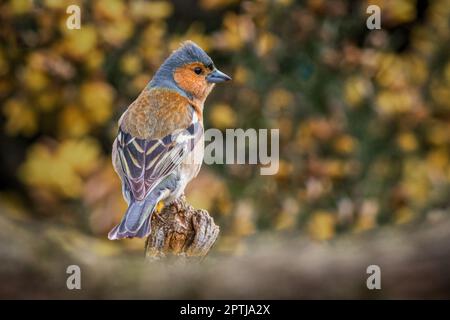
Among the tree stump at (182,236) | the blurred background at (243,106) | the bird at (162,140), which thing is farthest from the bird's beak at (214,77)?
the blurred background at (243,106)

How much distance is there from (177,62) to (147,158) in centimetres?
104

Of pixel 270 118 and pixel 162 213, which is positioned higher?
pixel 270 118

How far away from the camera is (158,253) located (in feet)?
13.7

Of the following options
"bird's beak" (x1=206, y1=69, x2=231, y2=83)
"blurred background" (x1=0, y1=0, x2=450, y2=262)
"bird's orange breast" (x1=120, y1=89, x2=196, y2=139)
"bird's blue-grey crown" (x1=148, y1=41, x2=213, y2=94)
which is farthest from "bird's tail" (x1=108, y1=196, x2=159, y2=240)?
"blurred background" (x1=0, y1=0, x2=450, y2=262)

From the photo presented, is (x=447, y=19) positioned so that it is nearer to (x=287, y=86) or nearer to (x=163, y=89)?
(x=287, y=86)

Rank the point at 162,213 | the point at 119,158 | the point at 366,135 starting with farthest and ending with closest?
the point at 366,135, the point at 119,158, the point at 162,213

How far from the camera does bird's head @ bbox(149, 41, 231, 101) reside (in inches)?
214

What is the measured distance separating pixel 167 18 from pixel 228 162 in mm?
1961

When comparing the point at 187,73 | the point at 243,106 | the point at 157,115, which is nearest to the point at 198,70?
the point at 187,73

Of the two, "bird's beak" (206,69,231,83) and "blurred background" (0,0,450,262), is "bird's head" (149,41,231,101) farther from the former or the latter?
"blurred background" (0,0,450,262)

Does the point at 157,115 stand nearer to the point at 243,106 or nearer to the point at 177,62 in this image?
the point at 177,62

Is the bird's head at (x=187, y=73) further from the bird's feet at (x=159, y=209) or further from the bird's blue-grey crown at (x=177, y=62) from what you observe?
the bird's feet at (x=159, y=209)

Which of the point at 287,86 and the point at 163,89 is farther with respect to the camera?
the point at 287,86

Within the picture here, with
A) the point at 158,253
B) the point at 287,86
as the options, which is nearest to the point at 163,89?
the point at 158,253
